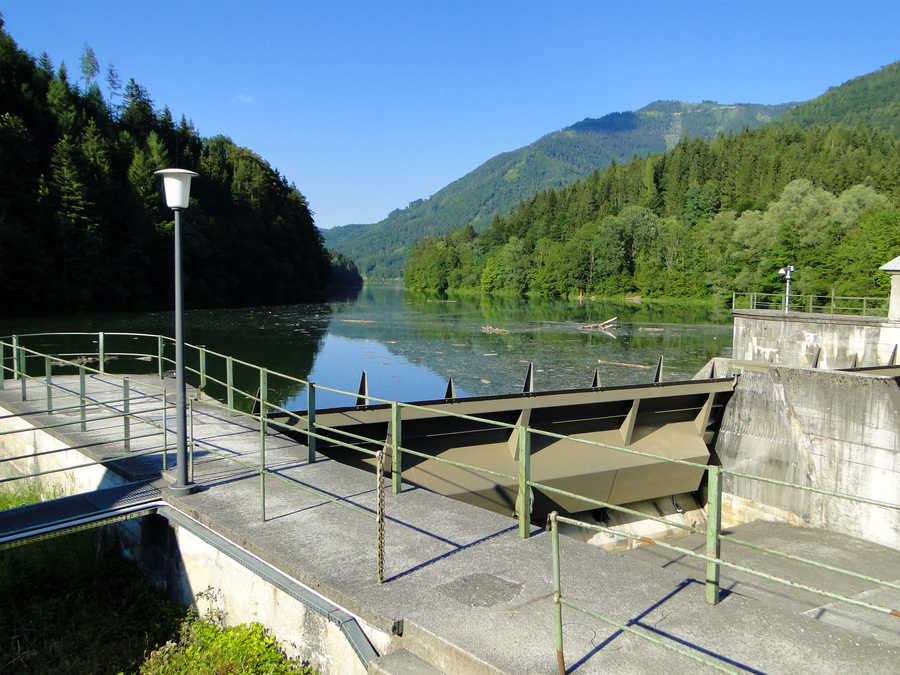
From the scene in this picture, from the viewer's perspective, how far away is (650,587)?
430 cm

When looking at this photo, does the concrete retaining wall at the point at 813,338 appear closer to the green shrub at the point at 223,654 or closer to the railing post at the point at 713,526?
the railing post at the point at 713,526

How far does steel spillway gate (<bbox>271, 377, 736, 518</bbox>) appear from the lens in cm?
1045

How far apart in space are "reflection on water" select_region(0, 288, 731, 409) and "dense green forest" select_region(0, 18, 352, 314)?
13.5ft

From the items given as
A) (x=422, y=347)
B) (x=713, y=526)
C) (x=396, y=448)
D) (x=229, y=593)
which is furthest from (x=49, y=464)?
(x=422, y=347)

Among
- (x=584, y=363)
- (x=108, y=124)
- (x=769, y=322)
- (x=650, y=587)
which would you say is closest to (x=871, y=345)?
(x=769, y=322)

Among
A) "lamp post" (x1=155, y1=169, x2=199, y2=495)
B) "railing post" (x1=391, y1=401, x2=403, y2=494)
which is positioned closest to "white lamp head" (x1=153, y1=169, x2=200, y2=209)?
"lamp post" (x1=155, y1=169, x2=199, y2=495)

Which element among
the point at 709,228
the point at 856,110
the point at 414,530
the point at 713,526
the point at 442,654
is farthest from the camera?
the point at 856,110

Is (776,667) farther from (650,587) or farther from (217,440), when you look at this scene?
(217,440)

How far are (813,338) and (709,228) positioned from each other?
70541mm

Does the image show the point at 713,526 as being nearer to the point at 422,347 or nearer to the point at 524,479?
the point at 524,479

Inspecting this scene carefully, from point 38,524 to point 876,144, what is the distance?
413ft

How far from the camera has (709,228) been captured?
87.2m

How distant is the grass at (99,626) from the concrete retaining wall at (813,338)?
69.4ft

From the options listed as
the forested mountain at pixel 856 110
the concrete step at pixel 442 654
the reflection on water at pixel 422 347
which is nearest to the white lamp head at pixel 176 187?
the concrete step at pixel 442 654
